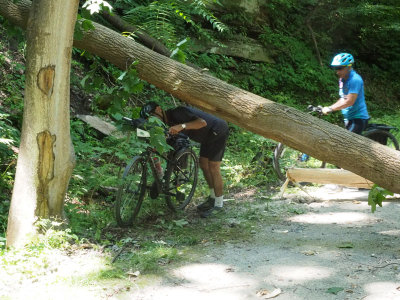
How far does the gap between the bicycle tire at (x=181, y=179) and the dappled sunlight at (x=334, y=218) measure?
1628 mm

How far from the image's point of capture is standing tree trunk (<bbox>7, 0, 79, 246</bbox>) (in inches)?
188

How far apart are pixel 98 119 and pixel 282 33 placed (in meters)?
8.64

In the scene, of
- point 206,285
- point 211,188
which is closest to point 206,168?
point 211,188

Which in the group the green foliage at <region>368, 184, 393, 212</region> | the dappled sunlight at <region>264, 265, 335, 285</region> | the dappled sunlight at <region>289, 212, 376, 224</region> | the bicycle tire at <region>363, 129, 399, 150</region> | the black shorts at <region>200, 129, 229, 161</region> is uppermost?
the bicycle tire at <region>363, 129, 399, 150</region>

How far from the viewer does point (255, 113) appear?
17.1 feet

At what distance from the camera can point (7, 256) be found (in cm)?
433

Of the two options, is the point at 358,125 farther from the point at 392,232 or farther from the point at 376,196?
the point at 376,196

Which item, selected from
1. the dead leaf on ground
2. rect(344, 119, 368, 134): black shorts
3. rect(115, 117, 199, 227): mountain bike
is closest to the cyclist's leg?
rect(115, 117, 199, 227): mountain bike

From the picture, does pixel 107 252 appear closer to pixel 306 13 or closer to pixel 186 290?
pixel 186 290

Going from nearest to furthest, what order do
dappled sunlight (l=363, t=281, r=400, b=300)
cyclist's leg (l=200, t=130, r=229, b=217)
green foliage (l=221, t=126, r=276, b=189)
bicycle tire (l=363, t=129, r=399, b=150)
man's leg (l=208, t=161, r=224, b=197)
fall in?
dappled sunlight (l=363, t=281, r=400, b=300) → cyclist's leg (l=200, t=130, r=229, b=217) → man's leg (l=208, t=161, r=224, b=197) → bicycle tire (l=363, t=129, r=399, b=150) → green foliage (l=221, t=126, r=276, b=189)

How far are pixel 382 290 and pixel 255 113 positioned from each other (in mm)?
2214

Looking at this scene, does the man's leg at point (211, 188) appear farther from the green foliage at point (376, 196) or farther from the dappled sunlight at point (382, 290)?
the dappled sunlight at point (382, 290)

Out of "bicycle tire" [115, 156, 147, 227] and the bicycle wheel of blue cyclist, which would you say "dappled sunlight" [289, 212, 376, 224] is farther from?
"bicycle tire" [115, 156, 147, 227]

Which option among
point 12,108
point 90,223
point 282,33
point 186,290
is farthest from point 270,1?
point 186,290
